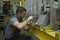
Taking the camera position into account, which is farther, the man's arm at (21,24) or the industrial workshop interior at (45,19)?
the man's arm at (21,24)

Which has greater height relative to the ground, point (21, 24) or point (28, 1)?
point (28, 1)

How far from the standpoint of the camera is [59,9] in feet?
10.1

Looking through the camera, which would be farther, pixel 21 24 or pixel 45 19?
pixel 45 19

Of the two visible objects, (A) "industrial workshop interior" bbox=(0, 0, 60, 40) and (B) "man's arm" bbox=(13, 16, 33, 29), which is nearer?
(A) "industrial workshop interior" bbox=(0, 0, 60, 40)

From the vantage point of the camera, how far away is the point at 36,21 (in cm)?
429

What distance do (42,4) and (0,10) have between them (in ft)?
20.4

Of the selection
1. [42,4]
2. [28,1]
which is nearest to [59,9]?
[42,4]

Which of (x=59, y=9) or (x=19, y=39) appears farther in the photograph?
(x=19, y=39)

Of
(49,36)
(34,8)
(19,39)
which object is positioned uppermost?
(34,8)

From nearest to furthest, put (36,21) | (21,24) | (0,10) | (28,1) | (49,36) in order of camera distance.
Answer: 1. (49,36)
2. (21,24)
3. (36,21)
4. (28,1)
5. (0,10)

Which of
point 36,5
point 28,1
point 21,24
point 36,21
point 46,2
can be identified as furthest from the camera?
point 28,1

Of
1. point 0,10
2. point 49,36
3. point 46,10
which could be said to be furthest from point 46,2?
point 0,10

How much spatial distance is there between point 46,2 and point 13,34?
0.99 metres

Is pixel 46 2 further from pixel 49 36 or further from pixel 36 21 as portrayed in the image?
pixel 49 36
